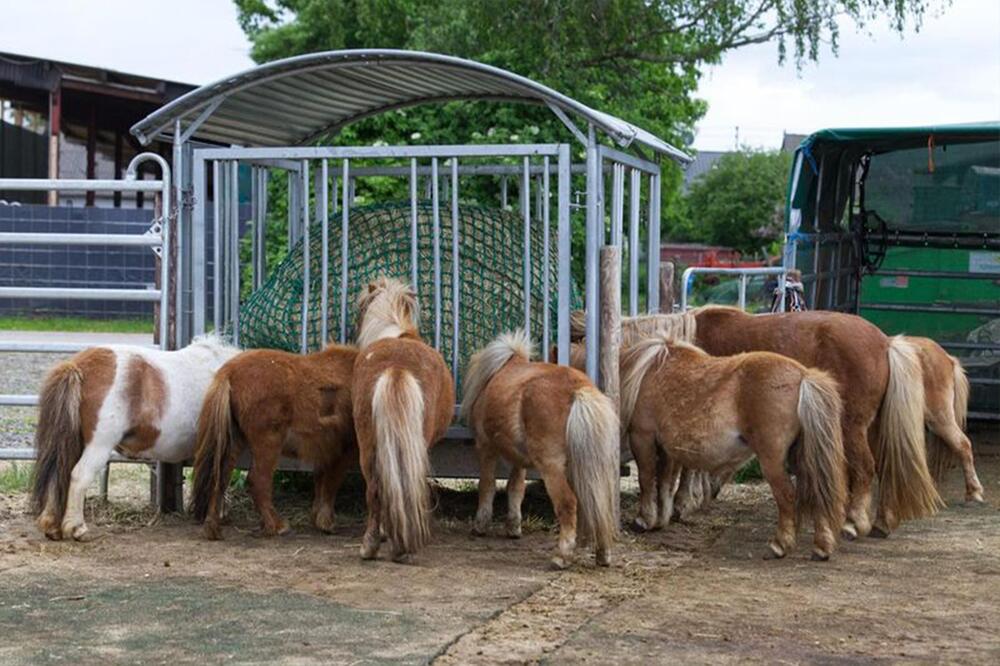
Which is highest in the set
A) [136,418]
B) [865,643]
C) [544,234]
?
[544,234]

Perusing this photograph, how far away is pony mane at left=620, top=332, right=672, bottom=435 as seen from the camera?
7.47 metres

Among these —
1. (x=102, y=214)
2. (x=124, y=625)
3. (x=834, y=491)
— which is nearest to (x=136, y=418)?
(x=124, y=625)

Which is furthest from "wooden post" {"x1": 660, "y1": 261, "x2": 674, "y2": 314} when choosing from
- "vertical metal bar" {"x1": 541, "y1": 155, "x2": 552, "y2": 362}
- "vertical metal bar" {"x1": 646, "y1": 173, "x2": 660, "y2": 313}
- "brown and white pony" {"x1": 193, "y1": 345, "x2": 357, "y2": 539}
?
"brown and white pony" {"x1": 193, "y1": 345, "x2": 357, "y2": 539}

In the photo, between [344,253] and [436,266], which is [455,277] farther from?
[344,253]

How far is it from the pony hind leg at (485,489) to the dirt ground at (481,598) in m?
0.09

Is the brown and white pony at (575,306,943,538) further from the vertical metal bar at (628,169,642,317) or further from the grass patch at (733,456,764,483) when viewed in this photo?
the grass patch at (733,456,764,483)

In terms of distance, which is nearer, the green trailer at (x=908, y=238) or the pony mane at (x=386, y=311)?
the pony mane at (x=386, y=311)

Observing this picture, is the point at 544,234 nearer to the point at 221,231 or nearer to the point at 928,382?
the point at 221,231

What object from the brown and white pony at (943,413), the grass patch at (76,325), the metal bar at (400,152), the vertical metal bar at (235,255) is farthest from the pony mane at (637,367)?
the grass patch at (76,325)

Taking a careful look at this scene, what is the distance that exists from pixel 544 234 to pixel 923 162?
5.71m

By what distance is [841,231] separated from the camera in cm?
1208

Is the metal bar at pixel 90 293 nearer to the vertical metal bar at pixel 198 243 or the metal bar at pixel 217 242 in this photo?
the vertical metal bar at pixel 198 243

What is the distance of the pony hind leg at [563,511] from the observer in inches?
257

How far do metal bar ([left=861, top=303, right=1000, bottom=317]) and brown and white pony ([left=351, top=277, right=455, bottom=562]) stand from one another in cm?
630
